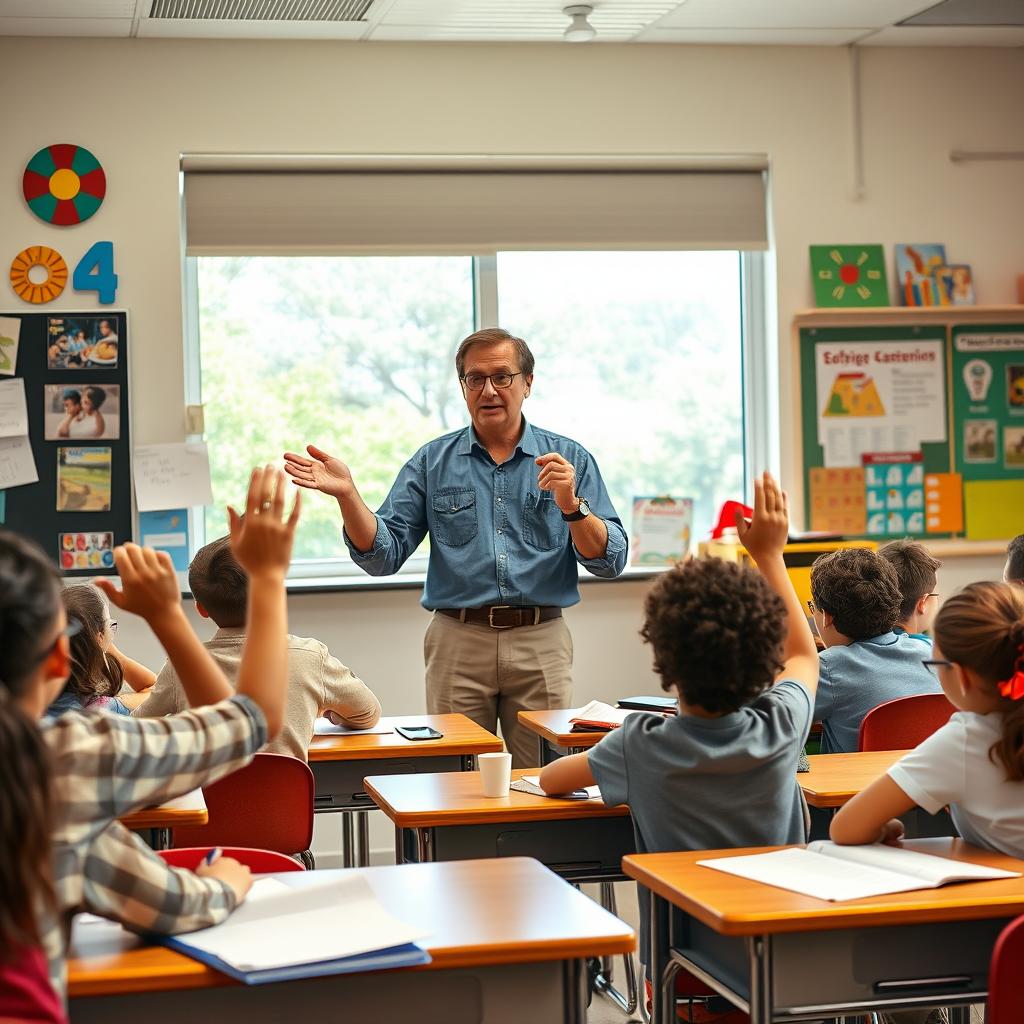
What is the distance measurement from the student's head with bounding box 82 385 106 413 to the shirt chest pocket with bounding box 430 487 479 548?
1.52 metres

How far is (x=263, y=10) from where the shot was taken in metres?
4.73

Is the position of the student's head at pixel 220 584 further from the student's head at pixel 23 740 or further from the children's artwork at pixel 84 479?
the children's artwork at pixel 84 479

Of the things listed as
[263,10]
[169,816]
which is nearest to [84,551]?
[263,10]

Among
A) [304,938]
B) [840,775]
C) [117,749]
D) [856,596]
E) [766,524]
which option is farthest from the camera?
[856,596]

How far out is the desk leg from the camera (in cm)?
178

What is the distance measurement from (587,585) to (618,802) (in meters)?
3.07

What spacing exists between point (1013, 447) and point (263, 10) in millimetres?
3390

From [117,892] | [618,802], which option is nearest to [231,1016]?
[117,892]

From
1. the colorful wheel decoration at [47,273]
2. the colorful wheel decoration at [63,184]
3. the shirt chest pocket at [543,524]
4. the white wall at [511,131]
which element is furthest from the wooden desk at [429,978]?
the colorful wheel decoration at [63,184]

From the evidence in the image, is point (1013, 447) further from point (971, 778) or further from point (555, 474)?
point (971, 778)

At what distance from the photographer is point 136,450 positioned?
5000 millimetres

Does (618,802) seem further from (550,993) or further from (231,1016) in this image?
(231,1016)

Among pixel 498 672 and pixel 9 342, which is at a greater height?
pixel 9 342

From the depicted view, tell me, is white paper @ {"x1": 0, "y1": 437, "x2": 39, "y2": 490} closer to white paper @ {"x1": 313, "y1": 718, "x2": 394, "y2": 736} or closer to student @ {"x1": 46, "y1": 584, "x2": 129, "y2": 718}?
student @ {"x1": 46, "y1": 584, "x2": 129, "y2": 718}
